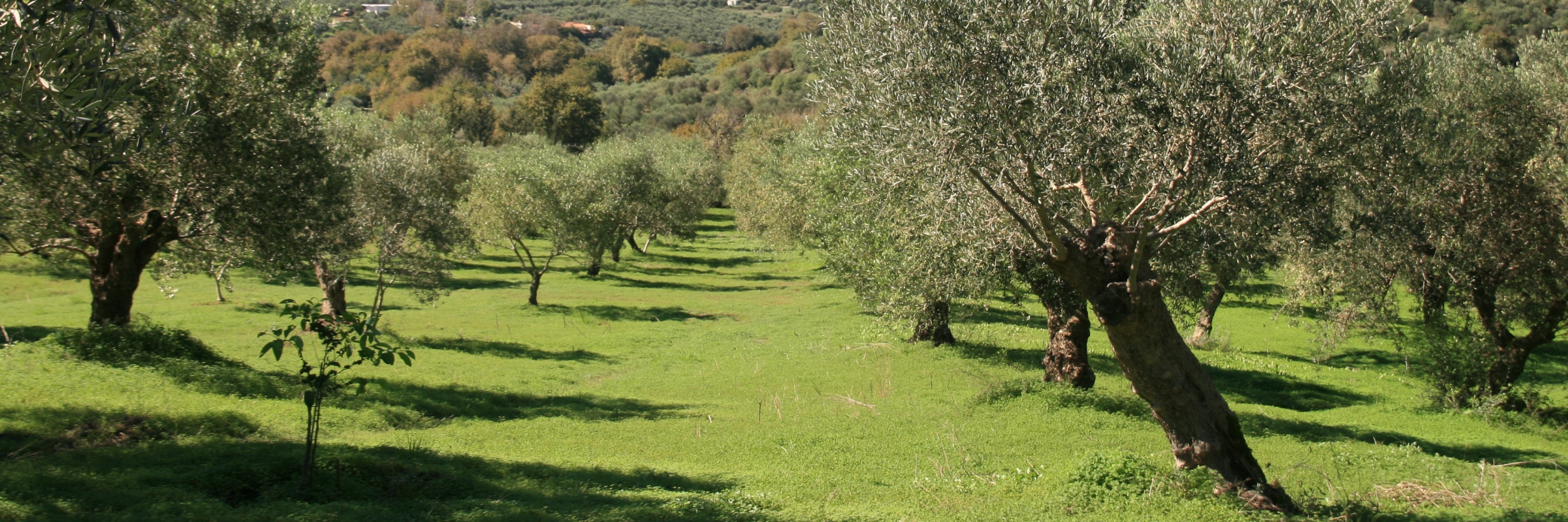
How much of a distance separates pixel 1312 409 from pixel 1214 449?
45.9ft

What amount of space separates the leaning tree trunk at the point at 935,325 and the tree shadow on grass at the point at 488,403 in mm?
6253

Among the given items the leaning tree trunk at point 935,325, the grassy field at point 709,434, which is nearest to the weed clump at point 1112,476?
the grassy field at point 709,434

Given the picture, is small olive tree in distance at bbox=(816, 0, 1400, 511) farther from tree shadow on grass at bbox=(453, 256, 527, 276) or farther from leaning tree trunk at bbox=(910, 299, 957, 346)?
tree shadow on grass at bbox=(453, 256, 527, 276)

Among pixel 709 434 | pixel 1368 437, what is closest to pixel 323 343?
pixel 709 434

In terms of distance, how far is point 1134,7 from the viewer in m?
12.9

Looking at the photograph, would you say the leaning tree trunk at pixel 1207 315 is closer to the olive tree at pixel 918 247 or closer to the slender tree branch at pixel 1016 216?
the olive tree at pixel 918 247

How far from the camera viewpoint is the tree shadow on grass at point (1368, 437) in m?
15.4

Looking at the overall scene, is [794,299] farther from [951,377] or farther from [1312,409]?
[1312,409]

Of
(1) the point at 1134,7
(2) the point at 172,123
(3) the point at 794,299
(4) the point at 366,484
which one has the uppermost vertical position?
(1) the point at 1134,7

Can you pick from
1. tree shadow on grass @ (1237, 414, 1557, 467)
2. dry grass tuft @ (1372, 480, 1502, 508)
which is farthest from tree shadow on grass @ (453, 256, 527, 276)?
dry grass tuft @ (1372, 480, 1502, 508)

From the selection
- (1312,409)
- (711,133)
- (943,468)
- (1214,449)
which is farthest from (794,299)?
(711,133)

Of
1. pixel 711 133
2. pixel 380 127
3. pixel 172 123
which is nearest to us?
pixel 172 123

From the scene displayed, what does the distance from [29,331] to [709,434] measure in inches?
691

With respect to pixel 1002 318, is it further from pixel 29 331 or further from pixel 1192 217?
pixel 29 331
